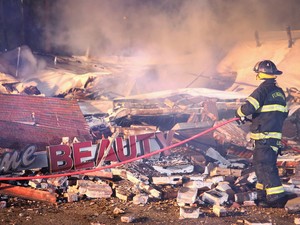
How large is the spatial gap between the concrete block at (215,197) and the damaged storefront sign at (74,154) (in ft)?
6.37

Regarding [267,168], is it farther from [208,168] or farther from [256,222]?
[208,168]

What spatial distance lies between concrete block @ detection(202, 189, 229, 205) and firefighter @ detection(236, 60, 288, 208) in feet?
1.71

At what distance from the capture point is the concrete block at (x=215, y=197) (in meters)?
5.62

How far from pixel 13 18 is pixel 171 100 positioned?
31.7ft

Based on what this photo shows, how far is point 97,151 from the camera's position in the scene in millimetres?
6918

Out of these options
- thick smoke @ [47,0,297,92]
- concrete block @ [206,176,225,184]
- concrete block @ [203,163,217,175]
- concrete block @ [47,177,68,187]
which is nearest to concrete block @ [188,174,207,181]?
concrete block @ [206,176,225,184]

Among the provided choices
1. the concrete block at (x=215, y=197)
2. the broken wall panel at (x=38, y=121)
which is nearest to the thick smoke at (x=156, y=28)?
the broken wall panel at (x=38, y=121)

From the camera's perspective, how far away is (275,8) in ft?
64.5

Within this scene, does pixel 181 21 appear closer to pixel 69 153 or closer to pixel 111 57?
pixel 111 57

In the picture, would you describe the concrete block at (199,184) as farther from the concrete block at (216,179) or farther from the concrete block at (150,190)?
the concrete block at (150,190)

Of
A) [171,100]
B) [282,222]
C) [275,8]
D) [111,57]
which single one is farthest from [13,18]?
[282,222]

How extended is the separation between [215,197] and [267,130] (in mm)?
1224

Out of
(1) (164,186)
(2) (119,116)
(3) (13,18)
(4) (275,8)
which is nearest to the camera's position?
(1) (164,186)

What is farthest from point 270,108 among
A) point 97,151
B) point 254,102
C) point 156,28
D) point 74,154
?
point 156,28
